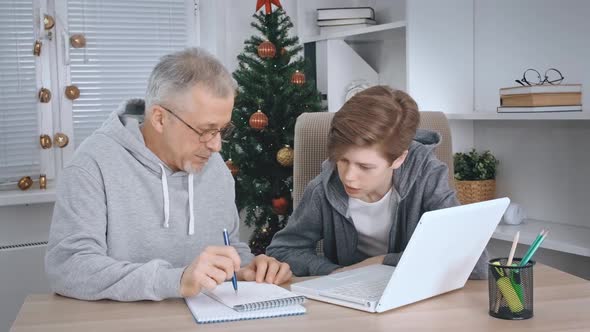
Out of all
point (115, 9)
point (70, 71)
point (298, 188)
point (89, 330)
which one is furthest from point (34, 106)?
point (89, 330)

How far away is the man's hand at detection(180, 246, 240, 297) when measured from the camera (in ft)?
4.52

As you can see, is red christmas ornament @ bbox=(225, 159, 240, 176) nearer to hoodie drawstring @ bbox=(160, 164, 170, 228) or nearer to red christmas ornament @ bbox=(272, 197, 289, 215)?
red christmas ornament @ bbox=(272, 197, 289, 215)

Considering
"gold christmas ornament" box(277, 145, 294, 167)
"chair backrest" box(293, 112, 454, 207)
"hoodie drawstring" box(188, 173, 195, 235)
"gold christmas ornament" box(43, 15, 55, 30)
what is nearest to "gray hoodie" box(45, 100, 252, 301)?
"hoodie drawstring" box(188, 173, 195, 235)

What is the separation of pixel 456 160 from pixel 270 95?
34.4 inches

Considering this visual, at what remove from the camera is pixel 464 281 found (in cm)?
154

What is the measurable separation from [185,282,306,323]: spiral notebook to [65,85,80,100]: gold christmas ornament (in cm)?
234

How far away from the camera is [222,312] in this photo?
1.34m

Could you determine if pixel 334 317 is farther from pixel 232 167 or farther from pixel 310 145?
pixel 232 167

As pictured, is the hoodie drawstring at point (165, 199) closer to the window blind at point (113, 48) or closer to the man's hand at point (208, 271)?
the man's hand at point (208, 271)

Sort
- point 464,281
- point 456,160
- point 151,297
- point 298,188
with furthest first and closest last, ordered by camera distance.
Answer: point 456,160, point 298,188, point 464,281, point 151,297

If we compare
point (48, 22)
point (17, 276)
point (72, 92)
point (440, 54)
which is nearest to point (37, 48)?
point (48, 22)

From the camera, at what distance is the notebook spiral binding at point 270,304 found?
135 centimetres

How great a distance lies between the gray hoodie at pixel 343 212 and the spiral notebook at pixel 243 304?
0.36 m

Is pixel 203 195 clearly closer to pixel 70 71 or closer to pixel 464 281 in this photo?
pixel 464 281
